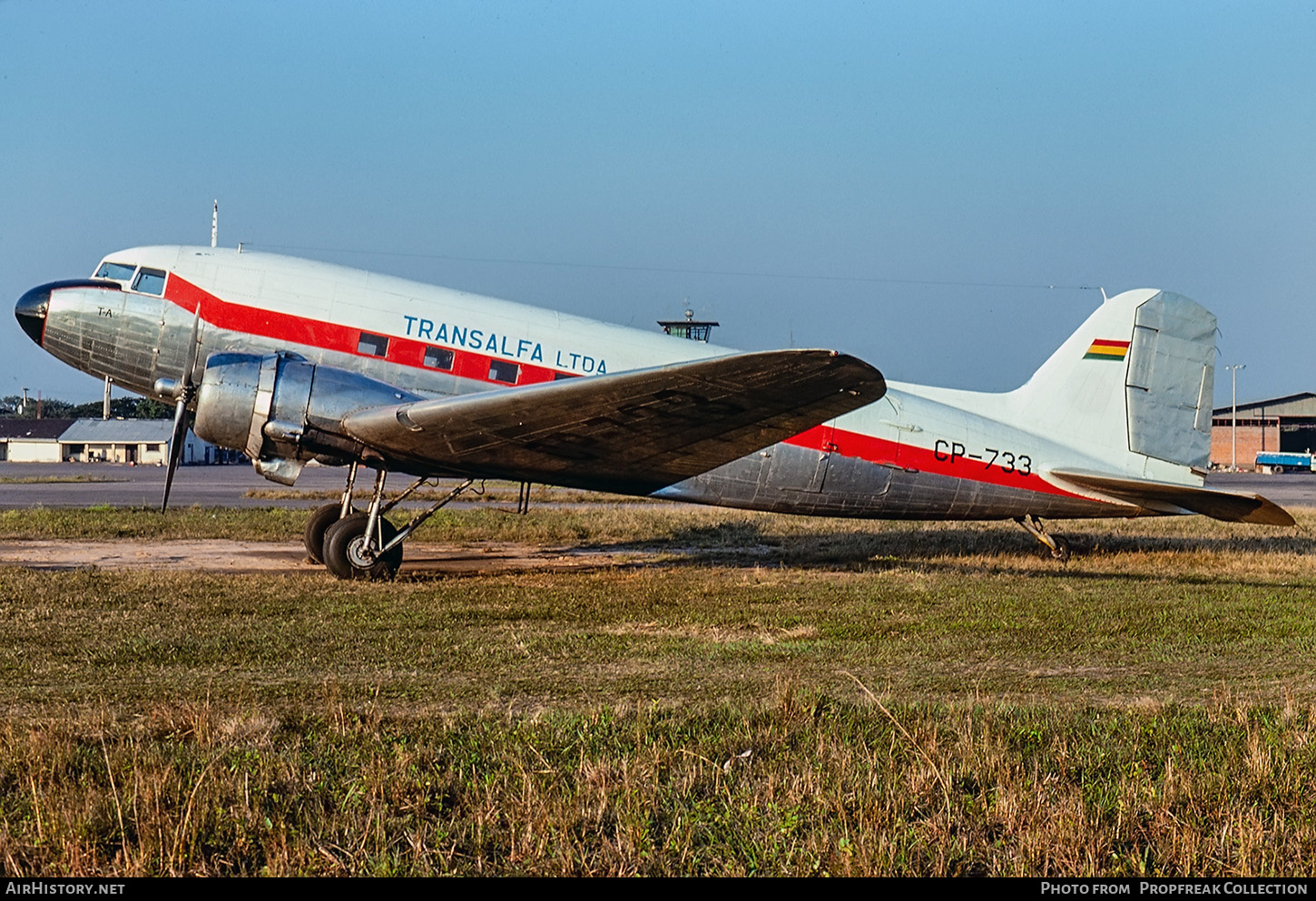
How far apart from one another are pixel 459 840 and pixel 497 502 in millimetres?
25584

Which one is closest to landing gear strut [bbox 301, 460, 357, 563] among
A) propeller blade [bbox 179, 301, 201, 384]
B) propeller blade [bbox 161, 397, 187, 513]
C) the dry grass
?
propeller blade [bbox 161, 397, 187, 513]

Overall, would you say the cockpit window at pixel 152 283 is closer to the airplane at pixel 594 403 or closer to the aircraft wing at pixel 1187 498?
the airplane at pixel 594 403

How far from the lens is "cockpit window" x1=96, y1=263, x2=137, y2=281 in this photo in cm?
1295

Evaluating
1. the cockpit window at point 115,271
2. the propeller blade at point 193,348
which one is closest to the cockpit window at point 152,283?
the cockpit window at point 115,271

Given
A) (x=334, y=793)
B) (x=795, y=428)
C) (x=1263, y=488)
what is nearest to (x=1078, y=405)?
(x=795, y=428)

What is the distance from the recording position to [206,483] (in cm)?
3759

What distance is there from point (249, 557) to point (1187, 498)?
12.3 metres

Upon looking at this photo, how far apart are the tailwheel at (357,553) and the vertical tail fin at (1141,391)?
29.3ft

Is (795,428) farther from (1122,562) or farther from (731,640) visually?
(1122,562)

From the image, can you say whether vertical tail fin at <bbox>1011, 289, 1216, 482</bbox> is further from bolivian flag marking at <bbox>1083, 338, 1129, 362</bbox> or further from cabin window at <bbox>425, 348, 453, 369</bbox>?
cabin window at <bbox>425, 348, 453, 369</bbox>

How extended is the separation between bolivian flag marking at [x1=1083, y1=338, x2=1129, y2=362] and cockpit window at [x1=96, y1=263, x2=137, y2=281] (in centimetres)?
1257

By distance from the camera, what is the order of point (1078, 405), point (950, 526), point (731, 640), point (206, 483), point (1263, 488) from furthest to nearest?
point (1263, 488) < point (206, 483) < point (950, 526) < point (1078, 405) < point (731, 640)

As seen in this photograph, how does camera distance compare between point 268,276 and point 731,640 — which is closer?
point 731,640

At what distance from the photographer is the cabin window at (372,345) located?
41.9ft
